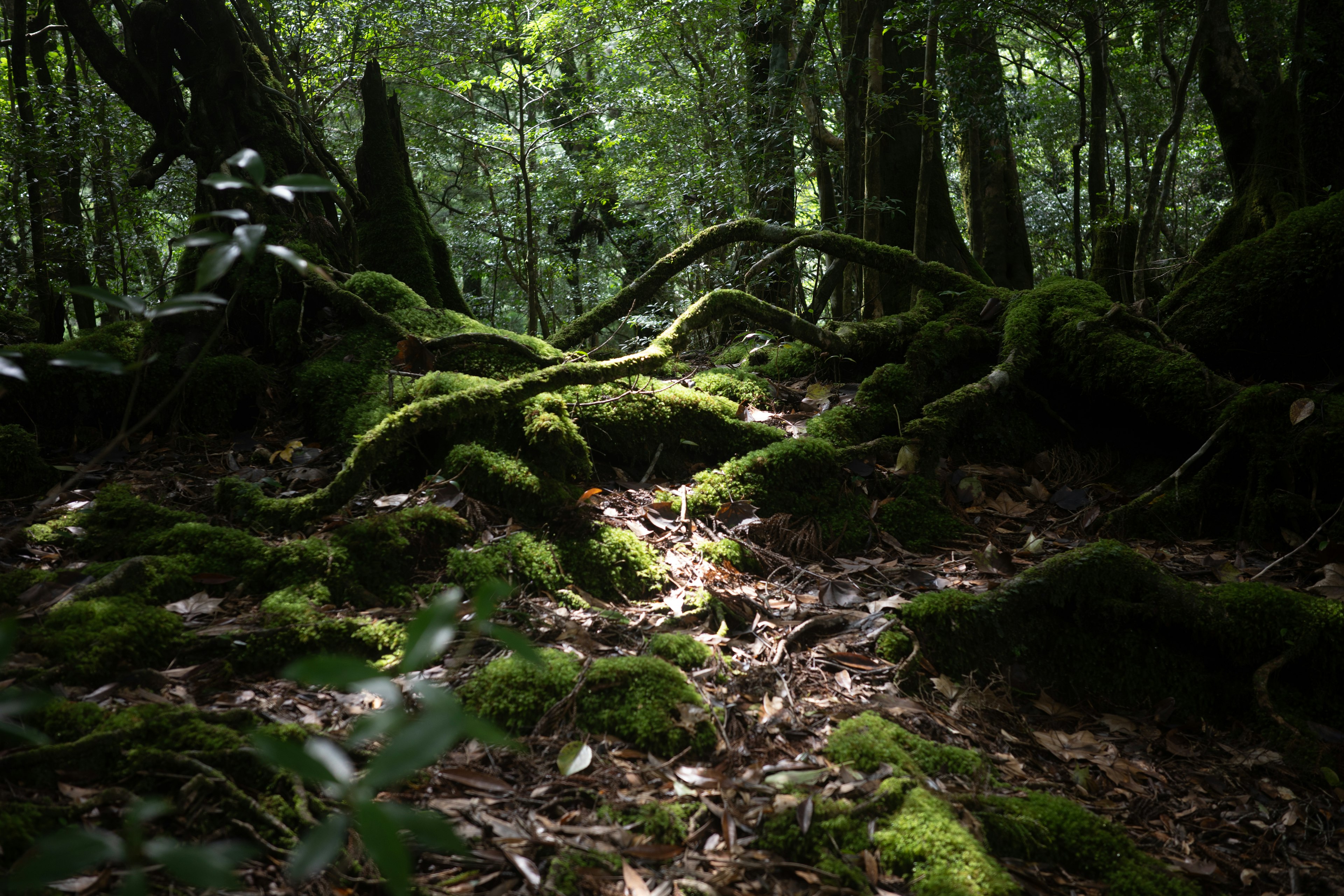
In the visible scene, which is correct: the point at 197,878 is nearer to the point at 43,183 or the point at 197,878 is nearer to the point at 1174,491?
the point at 1174,491

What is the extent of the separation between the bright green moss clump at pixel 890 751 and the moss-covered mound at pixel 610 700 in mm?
387

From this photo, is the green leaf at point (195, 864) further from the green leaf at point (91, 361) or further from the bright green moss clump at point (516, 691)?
the bright green moss clump at point (516, 691)

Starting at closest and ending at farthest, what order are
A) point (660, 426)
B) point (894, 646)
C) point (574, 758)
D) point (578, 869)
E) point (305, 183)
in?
point (305, 183), point (578, 869), point (574, 758), point (894, 646), point (660, 426)

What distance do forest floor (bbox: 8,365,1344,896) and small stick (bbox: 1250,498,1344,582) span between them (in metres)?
0.09

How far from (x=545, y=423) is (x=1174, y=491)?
3284mm

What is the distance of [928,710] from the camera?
101 inches

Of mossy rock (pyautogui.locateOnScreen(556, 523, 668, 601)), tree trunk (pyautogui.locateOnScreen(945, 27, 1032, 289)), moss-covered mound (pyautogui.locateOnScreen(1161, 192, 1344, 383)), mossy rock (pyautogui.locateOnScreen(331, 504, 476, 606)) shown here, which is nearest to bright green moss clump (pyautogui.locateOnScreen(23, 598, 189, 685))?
mossy rock (pyautogui.locateOnScreen(331, 504, 476, 606))

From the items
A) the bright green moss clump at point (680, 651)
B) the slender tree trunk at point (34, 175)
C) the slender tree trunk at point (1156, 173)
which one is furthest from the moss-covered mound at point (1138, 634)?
the slender tree trunk at point (34, 175)

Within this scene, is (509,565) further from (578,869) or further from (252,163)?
(252,163)

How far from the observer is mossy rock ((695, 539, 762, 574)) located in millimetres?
3293

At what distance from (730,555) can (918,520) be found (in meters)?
1.15

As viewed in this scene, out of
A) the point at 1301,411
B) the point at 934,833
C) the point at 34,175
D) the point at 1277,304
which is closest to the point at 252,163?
the point at 934,833

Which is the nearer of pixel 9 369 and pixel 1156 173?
pixel 9 369

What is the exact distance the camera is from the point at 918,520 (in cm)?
Result: 384
